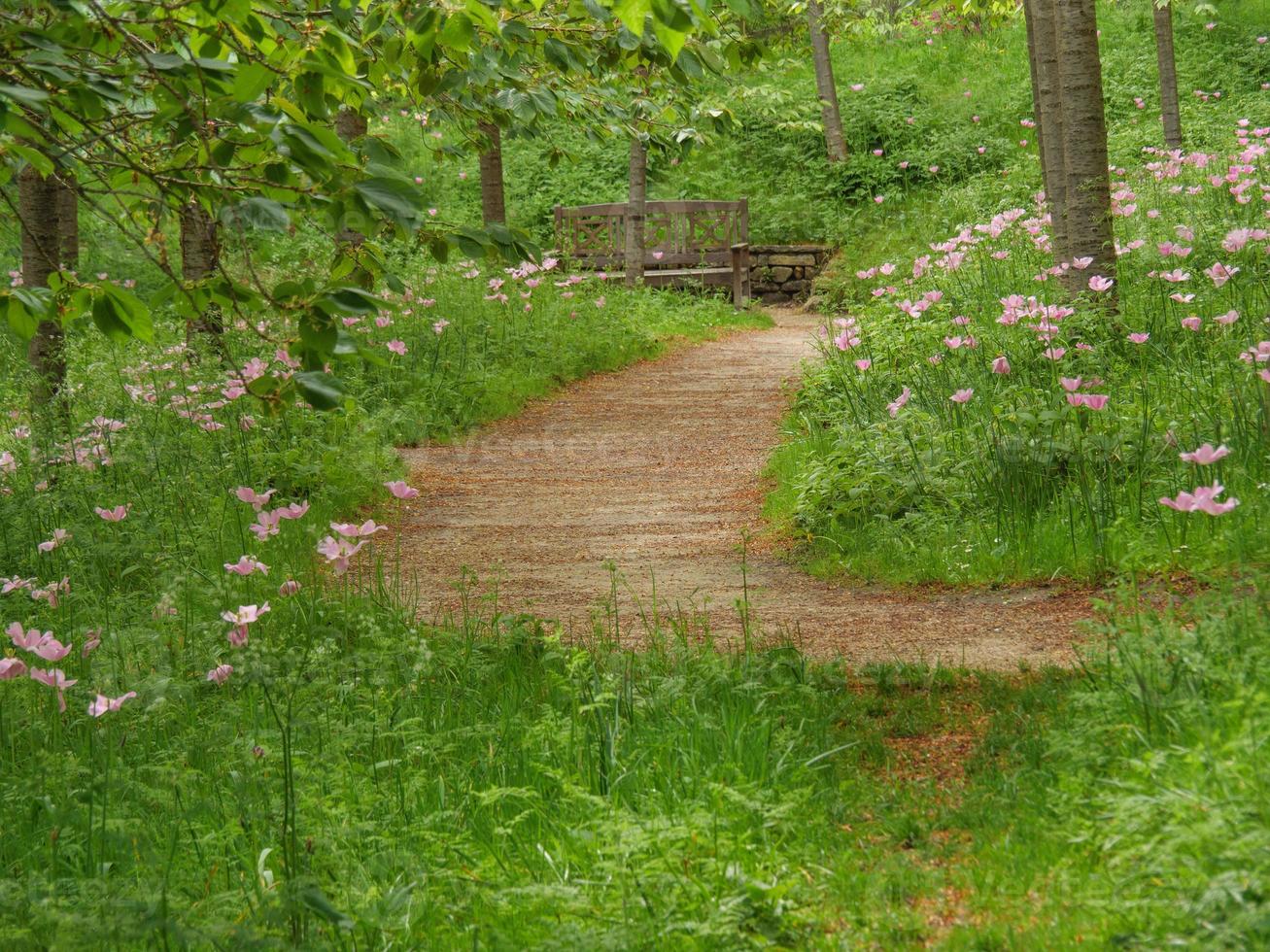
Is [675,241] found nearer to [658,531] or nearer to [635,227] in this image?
[635,227]

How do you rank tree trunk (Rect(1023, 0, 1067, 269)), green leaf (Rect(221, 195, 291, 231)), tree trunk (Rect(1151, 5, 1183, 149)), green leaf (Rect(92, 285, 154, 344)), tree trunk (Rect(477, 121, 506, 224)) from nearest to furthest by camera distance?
1. green leaf (Rect(221, 195, 291, 231))
2. green leaf (Rect(92, 285, 154, 344))
3. tree trunk (Rect(1023, 0, 1067, 269))
4. tree trunk (Rect(1151, 5, 1183, 149))
5. tree trunk (Rect(477, 121, 506, 224))

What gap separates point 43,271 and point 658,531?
4241mm

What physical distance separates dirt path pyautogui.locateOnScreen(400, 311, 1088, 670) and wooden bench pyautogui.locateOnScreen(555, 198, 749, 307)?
5.86m

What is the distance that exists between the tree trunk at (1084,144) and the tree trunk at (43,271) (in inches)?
224

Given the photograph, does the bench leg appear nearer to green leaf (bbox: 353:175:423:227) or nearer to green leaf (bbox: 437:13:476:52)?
green leaf (bbox: 437:13:476:52)

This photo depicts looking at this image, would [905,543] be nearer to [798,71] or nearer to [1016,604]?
[1016,604]

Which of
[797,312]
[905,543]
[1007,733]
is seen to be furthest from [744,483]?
[797,312]

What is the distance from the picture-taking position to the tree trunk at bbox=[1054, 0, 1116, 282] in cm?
666

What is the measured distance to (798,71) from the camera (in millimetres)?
→ 26812

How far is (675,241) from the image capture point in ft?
59.7

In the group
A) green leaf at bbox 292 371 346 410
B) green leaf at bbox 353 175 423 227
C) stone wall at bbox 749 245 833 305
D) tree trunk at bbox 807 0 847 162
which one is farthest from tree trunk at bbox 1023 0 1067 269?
tree trunk at bbox 807 0 847 162

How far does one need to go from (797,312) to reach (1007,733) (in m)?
14.6

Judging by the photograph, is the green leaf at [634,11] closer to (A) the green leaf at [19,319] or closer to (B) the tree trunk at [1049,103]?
(A) the green leaf at [19,319]

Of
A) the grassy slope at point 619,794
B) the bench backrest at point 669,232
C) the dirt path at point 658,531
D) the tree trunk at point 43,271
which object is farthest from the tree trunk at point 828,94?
the grassy slope at point 619,794
